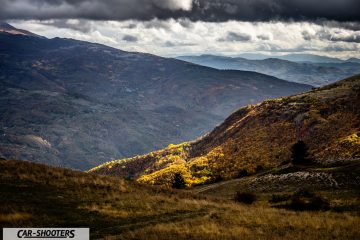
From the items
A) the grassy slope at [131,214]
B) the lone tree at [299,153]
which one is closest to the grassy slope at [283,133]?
the lone tree at [299,153]

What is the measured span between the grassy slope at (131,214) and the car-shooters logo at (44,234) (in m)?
1.38

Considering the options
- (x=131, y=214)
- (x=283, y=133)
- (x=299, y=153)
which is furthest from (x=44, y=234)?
(x=283, y=133)

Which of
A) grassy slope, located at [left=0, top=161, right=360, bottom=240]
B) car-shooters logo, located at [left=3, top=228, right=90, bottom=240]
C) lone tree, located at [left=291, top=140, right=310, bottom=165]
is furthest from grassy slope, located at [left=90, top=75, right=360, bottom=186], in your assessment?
car-shooters logo, located at [left=3, top=228, right=90, bottom=240]

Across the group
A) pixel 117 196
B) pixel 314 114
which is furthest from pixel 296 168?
pixel 314 114

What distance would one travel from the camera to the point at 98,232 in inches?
739

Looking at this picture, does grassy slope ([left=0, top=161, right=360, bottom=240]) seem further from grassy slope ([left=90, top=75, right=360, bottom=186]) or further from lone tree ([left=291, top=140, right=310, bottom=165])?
grassy slope ([left=90, top=75, right=360, bottom=186])

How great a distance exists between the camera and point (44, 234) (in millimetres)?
16312

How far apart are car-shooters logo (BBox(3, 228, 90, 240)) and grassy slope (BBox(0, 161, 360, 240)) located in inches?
54.2

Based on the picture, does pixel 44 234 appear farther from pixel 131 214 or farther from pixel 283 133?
pixel 283 133

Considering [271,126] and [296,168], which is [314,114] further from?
[296,168]

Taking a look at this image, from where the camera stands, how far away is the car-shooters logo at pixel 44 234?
52.5 feet

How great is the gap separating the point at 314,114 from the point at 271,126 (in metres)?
14.6

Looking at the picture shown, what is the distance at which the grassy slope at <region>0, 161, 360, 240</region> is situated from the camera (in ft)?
62.4

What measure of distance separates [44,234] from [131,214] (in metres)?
7.88
